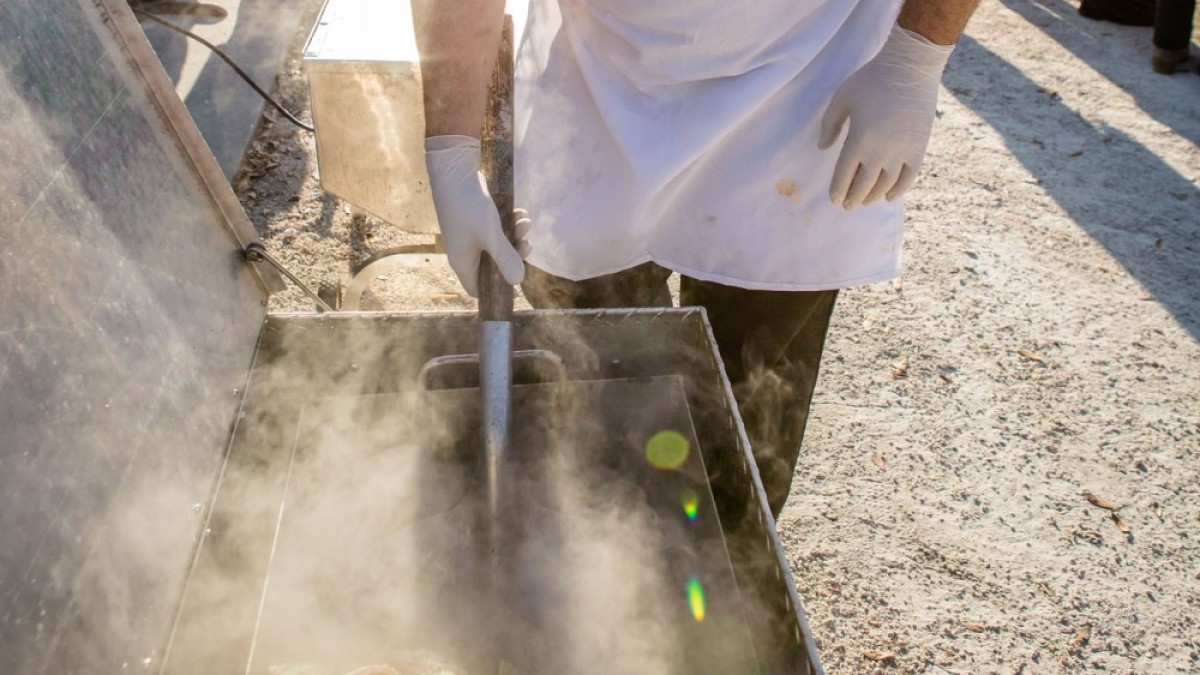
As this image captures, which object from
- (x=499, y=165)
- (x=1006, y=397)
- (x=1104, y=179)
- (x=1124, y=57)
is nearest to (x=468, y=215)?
(x=499, y=165)

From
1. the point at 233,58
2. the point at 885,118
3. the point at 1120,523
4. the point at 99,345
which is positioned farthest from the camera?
the point at 233,58

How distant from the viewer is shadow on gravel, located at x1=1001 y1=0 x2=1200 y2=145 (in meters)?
4.57

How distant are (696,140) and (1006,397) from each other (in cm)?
203

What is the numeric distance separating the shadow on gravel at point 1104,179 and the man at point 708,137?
259 cm

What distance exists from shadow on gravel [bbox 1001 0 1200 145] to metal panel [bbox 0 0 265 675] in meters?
5.29

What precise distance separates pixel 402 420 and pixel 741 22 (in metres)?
1.01

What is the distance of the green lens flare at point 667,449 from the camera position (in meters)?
1.40

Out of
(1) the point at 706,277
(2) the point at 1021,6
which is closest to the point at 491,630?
(1) the point at 706,277

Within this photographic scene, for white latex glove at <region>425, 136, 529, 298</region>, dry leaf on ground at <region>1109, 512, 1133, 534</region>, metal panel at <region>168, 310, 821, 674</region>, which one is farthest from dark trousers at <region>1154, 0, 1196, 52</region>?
white latex glove at <region>425, 136, 529, 298</region>

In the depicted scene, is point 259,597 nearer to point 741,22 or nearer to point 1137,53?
point 741,22

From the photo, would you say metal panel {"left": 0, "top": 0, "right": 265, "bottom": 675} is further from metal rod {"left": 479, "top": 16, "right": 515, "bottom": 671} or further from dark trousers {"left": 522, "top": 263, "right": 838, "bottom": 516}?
dark trousers {"left": 522, "top": 263, "right": 838, "bottom": 516}

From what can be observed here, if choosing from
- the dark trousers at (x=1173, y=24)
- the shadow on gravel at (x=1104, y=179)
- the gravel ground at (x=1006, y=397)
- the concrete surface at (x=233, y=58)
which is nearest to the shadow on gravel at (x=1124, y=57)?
the gravel ground at (x=1006, y=397)

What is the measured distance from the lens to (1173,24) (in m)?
4.77

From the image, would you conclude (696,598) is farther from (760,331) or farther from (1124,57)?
(1124,57)
